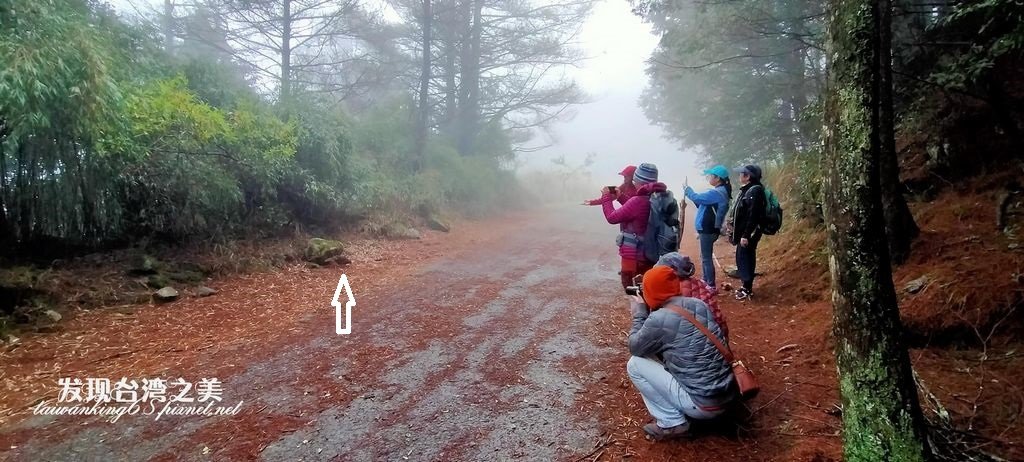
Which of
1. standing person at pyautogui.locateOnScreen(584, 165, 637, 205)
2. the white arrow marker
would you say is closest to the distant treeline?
the white arrow marker

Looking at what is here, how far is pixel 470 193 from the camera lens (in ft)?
65.5

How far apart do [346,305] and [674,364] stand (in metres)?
5.18

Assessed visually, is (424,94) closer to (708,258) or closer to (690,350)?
(708,258)

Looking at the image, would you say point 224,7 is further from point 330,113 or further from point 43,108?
point 43,108

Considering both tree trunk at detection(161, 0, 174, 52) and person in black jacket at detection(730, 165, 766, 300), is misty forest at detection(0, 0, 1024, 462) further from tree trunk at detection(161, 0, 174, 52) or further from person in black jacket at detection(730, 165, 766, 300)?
tree trunk at detection(161, 0, 174, 52)

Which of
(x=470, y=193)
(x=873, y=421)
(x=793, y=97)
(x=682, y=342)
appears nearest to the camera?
(x=873, y=421)

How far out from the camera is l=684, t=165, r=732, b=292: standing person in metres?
6.43

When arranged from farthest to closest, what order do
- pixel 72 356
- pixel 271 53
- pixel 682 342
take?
pixel 271 53
pixel 72 356
pixel 682 342

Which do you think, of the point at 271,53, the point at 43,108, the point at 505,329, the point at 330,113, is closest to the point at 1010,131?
the point at 505,329

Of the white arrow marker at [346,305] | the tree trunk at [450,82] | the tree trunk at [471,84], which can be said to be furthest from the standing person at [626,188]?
the tree trunk at [471,84]

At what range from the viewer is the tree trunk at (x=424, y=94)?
18000mm

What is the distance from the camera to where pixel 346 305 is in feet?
23.4

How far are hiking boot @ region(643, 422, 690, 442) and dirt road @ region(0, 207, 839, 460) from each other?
8 centimetres

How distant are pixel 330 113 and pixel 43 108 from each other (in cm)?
799
